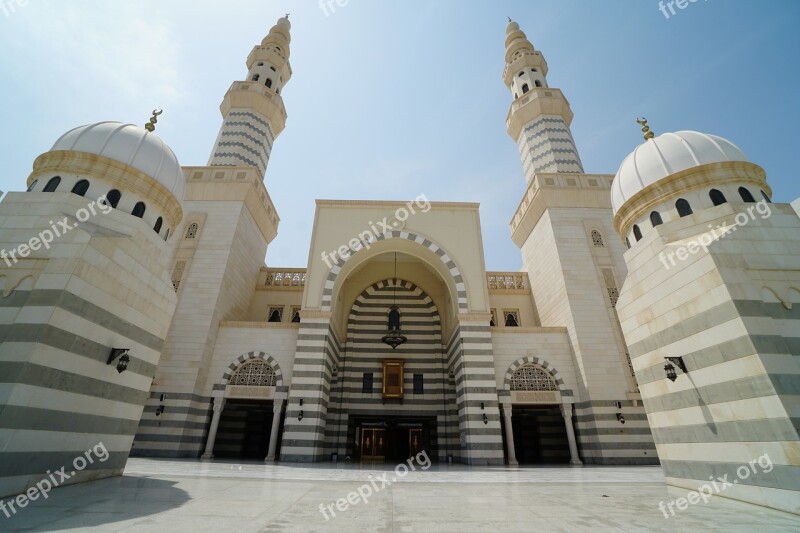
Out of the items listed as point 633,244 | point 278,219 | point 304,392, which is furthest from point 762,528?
point 278,219

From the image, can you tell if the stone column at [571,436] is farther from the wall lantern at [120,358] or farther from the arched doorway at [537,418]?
the wall lantern at [120,358]

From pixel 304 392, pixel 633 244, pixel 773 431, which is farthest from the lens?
pixel 304 392

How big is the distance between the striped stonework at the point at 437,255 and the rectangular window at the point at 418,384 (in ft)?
13.7

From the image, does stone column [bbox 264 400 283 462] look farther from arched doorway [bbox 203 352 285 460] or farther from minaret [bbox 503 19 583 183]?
minaret [bbox 503 19 583 183]

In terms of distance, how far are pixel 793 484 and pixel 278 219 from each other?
19.7 meters

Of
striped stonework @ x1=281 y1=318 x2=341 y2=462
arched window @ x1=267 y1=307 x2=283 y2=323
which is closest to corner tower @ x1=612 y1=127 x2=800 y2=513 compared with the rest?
striped stonework @ x1=281 y1=318 x2=341 y2=462

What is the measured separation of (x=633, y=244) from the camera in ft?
27.7

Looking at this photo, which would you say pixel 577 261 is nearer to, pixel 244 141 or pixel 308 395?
pixel 308 395

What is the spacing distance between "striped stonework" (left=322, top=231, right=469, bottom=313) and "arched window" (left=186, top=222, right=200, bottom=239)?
625cm

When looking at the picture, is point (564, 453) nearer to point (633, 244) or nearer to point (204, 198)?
point (633, 244)

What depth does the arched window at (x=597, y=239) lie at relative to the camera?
14984 millimetres

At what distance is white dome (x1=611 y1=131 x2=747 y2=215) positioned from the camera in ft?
25.0

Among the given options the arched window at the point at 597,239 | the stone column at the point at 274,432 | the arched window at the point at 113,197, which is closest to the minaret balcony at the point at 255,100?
the arched window at the point at 113,197

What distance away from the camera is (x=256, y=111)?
63.8 ft
